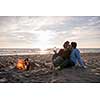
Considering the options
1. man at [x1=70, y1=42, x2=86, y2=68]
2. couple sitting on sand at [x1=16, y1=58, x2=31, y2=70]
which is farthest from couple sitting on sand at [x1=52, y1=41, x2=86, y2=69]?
couple sitting on sand at [x1=16, y1=58, x2=31, y2=70]

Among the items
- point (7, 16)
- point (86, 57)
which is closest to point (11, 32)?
point (7, 16)

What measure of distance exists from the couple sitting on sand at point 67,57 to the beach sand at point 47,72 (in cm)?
5

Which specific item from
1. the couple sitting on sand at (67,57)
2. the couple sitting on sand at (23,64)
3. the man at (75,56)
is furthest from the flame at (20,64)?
the man at (75,56)

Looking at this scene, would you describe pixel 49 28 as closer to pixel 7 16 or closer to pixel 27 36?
pixel 27 36

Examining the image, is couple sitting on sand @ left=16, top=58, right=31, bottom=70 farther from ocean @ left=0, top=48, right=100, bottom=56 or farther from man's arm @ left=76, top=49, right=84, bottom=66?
man's arm @ left=76, top=49, right=84, bottom=66

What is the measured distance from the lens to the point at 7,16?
374cm

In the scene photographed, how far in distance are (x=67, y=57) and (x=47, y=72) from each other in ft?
1.06

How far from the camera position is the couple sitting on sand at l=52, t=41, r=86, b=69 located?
375 cm

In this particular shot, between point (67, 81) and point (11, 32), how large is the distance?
3.16 feet

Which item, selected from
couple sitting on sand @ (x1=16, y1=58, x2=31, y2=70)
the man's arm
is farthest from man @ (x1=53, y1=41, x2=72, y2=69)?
couple sitting on sand @ (x1=16, y1=58, x2=31, y2=70)

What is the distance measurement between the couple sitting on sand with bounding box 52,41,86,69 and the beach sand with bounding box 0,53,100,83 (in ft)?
0.17

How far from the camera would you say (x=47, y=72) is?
12.3ft

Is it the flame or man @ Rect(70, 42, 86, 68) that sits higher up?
man @ Rect(70, 42, 86, 68)

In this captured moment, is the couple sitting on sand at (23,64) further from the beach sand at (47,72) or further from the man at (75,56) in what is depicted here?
the man at (75,56)
